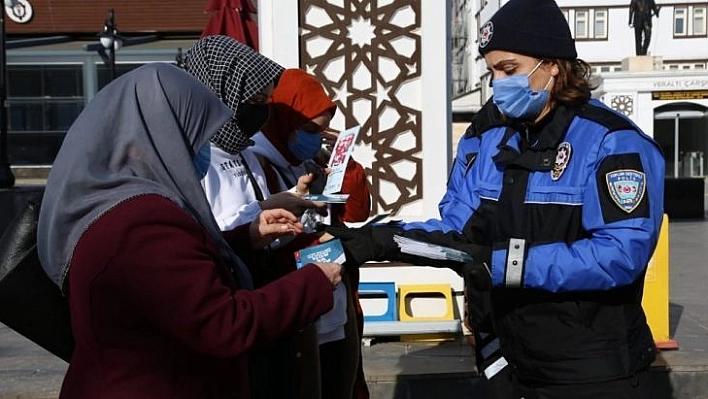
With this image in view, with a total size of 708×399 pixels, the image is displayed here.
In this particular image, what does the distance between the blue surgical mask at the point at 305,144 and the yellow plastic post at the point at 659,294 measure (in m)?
2.83

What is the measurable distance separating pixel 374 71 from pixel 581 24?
41046 mm

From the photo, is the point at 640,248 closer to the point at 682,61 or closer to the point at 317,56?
the point at 317,56

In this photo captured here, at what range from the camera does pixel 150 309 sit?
1945 mm

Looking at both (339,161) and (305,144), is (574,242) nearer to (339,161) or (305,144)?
(339,161)

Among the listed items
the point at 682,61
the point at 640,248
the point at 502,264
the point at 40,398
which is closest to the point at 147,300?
the point at 502,264

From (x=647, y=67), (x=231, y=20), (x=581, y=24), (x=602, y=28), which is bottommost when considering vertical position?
(x=231, y=20)

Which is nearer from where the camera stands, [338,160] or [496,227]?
[496,227]

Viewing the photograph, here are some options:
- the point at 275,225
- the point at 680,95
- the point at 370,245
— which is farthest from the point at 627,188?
the point at 680,95

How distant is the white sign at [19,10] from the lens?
85.8 feet

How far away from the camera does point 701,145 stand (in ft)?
112

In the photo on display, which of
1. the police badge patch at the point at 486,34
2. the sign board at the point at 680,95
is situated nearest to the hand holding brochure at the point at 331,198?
the police badge patch at the point at 486,34

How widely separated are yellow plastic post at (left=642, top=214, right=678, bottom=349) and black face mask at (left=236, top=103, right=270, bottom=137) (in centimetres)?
319

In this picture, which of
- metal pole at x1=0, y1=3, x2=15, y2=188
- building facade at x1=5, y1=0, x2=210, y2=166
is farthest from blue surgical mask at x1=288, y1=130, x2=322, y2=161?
building facade at x1=5, y1=0, x2=210, y2=166

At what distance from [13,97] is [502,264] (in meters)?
29.9
